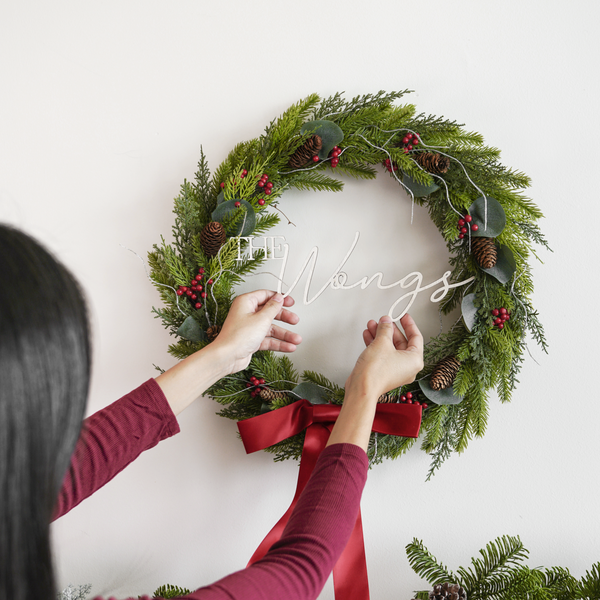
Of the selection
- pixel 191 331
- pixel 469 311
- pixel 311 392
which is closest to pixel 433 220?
pixel 469 311

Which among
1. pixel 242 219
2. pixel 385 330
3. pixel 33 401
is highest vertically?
pixel 242 219

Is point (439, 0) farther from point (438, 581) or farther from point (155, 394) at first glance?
point (438, 581)

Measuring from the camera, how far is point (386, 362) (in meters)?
0.81

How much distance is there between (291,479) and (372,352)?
43 cm

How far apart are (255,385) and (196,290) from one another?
Answer: 248mm

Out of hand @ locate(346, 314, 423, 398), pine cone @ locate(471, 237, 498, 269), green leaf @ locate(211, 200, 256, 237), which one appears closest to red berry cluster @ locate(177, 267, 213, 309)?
green leaf @ locate(211, 200, 256, 237)

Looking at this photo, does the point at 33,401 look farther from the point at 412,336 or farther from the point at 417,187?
the point at 417,187

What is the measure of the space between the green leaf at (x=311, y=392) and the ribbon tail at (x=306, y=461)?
2.1 inches

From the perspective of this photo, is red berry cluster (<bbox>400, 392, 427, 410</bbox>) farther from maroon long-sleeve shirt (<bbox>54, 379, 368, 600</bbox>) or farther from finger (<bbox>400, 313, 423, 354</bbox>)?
maroon long-sleeve shirt (<bbox>54, 379, 368, 600</bbox>)

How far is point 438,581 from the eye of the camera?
2.90 feet

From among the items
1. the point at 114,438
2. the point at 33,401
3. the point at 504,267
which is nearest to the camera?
the point at 33,401

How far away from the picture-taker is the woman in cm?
41

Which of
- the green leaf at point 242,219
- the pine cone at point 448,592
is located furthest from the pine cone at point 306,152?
the pine cone at point 448,592

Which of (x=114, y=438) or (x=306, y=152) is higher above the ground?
(x=306, y=152)
